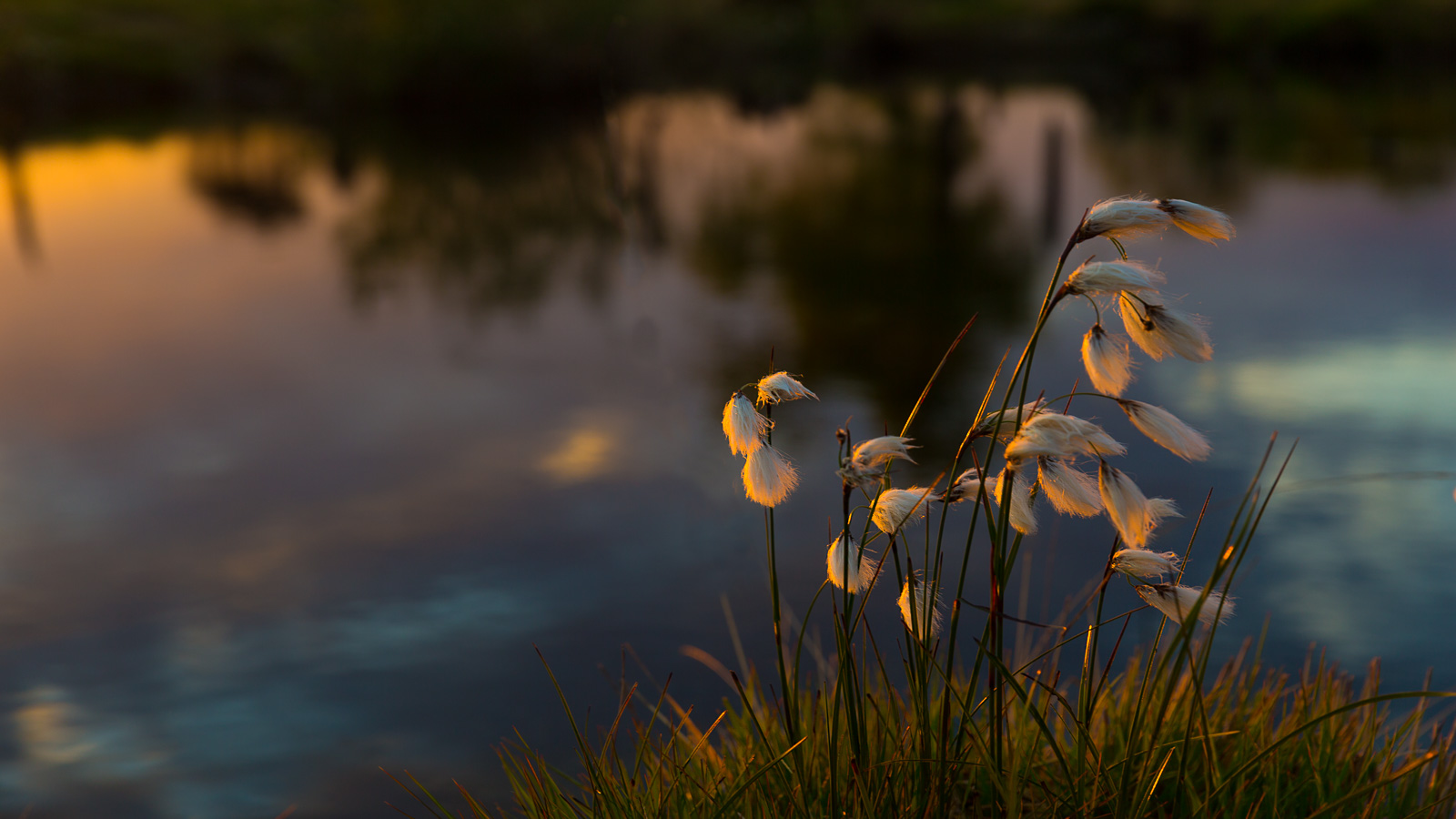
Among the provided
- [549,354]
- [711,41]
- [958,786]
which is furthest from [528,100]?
[958,786]

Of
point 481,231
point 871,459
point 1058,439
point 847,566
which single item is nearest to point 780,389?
point 871,459

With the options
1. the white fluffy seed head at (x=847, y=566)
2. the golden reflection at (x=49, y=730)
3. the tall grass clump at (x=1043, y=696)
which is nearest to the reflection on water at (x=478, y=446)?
the golden reflection at (x=49, y=730)

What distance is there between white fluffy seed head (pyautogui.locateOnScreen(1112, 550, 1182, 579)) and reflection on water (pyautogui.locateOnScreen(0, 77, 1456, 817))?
9.18 ft

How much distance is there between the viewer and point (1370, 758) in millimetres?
2510

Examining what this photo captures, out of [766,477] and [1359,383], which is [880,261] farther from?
[766,477]

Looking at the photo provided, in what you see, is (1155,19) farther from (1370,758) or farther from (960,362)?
(1370,758)

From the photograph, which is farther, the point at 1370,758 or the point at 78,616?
the point at 78,616

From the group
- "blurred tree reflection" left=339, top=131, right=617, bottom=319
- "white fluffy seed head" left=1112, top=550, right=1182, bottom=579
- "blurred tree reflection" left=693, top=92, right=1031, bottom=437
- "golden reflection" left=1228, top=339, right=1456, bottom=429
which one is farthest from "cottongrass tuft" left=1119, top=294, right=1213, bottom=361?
"blurred tree reflection" left=339, top=131, right=617, bottom=319

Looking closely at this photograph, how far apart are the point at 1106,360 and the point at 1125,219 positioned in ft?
0.78

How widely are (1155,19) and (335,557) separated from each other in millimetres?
→ 72381

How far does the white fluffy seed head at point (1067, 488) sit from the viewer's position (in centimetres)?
177

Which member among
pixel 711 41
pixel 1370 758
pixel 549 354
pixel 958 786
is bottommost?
pixel 1370 758

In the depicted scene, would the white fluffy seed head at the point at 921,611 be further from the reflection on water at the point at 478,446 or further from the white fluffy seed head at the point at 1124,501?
the reflection on water at the point at 478,446

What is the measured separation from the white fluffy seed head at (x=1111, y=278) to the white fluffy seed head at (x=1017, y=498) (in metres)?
0.32
